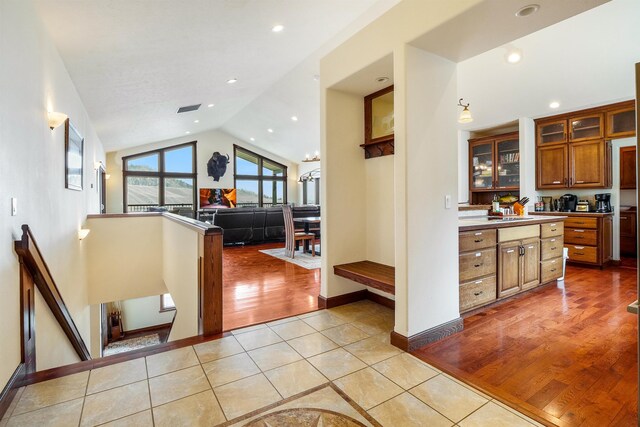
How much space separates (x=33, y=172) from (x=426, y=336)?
3204 millimetres

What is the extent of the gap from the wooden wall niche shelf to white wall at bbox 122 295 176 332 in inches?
275

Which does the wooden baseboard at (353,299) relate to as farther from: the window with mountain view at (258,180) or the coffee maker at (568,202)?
the window with mountain view at (258,180)

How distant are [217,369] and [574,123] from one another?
21.3 feet

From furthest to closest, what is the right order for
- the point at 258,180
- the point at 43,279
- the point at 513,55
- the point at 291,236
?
the point at 258,180, the point at 291,236, the point at 513,55, the point at 43,279

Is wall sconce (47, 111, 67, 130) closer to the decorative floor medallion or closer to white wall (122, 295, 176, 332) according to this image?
the decorative floor medallion

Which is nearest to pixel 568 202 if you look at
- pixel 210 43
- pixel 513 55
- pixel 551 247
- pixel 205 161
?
pixel 551 247

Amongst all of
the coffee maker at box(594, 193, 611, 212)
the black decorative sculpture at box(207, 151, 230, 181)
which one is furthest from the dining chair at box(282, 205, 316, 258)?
the black decorative sculpture at box(207, 151, 230, 181)

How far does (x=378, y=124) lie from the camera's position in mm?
3316

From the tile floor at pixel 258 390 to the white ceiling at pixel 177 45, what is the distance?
8.88 feet

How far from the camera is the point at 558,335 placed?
8.63ft

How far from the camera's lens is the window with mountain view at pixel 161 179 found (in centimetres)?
1059

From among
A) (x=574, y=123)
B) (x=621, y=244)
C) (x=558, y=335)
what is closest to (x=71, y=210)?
(x=558, y=335)

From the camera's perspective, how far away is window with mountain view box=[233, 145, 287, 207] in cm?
1247

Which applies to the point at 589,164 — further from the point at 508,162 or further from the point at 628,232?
the point at 628,232
